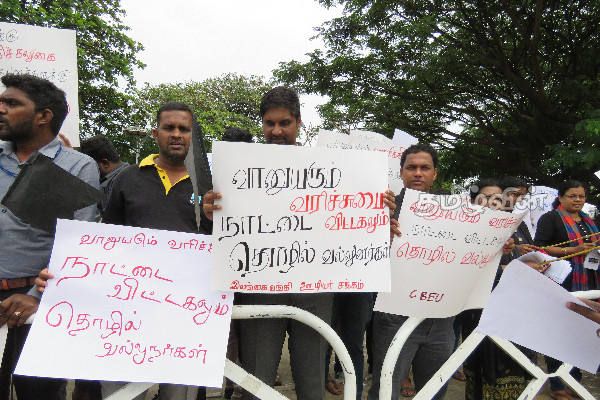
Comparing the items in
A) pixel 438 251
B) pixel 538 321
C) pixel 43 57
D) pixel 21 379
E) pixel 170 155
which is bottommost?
pixel 21 379

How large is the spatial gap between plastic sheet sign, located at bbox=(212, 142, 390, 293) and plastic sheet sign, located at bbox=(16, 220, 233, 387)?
136mm

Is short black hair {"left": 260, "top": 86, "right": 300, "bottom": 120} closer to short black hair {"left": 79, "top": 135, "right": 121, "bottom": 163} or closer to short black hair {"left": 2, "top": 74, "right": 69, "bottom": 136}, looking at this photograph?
short black hair {"left": 2, "top": 74, "right": 69, "bottom": 136}

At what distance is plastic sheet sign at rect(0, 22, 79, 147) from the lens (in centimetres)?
288

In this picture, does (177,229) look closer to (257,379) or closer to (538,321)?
(257,379)

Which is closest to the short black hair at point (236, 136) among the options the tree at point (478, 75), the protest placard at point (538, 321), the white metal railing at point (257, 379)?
the white metal railing at point (257, 379)

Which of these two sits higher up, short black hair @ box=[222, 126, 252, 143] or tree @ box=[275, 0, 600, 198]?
tree @ box=[275, 0, 600, 198]

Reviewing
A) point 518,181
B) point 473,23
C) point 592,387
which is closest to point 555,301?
point 518,181

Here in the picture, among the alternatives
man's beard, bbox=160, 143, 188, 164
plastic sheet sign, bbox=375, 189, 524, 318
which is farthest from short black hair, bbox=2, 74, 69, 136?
plastic sheet sign, bbox=375, 189, 524, 318

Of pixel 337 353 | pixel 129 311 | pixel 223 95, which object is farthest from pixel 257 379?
pixel 223 95

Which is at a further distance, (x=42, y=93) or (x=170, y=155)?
(x=170, y=155)

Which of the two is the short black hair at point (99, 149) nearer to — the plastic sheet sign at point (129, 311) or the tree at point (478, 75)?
the plastic sheet sign at point (129, 311)

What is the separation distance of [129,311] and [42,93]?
1.15 m

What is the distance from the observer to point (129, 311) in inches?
60.4

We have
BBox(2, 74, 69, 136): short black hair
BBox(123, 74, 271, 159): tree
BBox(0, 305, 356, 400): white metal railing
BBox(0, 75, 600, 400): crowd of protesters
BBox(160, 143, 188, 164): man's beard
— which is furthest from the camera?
BBox(123, 74, 271, 159): tree
